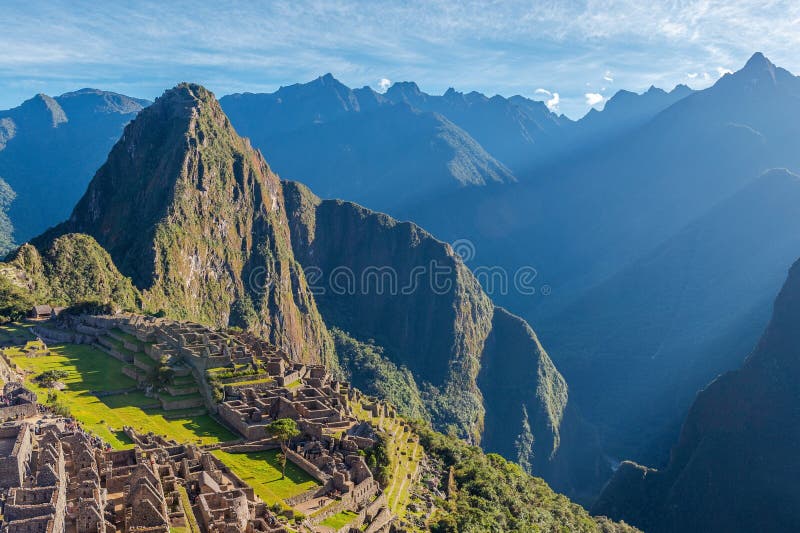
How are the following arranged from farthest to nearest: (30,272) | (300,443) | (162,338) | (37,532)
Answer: (30,272), (162,338), (300,443), (37,532)

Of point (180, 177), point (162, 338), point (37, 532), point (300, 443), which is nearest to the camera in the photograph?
point (37, 532)

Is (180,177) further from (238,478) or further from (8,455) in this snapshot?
(8,455)

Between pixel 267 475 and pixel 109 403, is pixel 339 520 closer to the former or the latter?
pixel 267 475

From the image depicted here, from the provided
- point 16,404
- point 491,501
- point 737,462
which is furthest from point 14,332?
point 737,462

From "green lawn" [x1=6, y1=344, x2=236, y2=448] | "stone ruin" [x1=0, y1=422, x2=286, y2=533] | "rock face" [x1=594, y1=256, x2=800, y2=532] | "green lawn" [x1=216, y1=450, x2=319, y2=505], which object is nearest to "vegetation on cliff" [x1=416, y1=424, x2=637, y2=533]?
"green lawn" [x1=216, y1=450, x2=319, y2=505]

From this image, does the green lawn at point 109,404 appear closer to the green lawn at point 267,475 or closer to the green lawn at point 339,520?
the green lawn at point 267,475

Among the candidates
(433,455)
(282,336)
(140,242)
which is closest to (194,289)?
(140,242)

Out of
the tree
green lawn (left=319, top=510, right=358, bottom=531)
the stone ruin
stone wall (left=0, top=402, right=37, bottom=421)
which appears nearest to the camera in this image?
the stone ruin

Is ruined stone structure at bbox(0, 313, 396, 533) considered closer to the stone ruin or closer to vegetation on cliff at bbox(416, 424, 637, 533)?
the stone ruin
